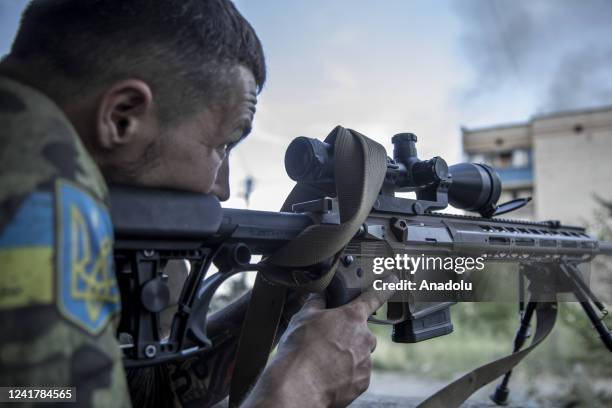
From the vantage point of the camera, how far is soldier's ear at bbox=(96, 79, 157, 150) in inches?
40.5

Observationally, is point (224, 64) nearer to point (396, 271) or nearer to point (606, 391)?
point (396, 271)

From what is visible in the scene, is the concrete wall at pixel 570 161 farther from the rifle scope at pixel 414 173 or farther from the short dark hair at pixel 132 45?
the short dark hair at pixel 132 45

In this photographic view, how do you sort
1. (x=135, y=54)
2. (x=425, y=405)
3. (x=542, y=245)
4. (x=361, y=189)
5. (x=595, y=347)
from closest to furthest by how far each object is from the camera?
(x=135, y=54) → (x=361, y=189) → (x=425, y=405) → (x=542, y=245) → (x=595, y=347)

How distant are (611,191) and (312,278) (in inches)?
705

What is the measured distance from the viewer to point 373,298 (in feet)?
5.31

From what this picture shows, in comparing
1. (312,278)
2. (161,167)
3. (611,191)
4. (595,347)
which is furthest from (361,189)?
(611,191)

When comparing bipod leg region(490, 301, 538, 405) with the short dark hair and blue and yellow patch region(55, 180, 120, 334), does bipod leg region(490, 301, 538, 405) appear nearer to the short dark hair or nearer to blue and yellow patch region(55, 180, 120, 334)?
the short dark hair

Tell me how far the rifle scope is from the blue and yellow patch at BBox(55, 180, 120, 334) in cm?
96

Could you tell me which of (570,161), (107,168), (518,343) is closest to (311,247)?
(107,168)

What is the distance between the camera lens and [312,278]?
157cm

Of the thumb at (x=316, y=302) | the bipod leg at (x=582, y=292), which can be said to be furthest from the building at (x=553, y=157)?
the thumb at (x=316, y=302)

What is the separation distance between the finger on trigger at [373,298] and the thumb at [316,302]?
0.09 meters

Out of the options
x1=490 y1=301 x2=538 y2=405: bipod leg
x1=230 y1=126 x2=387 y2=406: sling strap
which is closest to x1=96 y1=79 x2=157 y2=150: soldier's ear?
x1=230 y1=126 x2=387 y2=406: sling strap

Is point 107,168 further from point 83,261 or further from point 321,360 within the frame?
point 321,360
